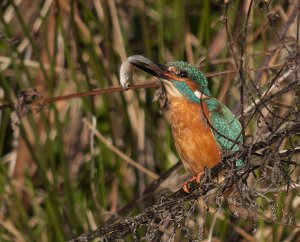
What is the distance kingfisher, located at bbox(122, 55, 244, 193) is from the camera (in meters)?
3.41

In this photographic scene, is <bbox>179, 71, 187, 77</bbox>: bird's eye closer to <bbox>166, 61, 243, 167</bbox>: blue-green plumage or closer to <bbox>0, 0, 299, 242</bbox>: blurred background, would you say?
<bbox>166, 61, 243, 167</bbox>: blue-green plumage

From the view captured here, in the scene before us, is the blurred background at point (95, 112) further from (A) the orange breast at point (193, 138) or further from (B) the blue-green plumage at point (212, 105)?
(A) the orange breast at point (193, 138)

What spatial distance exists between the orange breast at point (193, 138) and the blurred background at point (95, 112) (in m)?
0.54

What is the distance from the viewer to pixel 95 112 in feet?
15.5

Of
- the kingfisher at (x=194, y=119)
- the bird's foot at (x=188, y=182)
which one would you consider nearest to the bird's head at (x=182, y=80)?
the kingfisher at (x=194, y=119)

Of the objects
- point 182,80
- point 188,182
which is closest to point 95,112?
point 182,80

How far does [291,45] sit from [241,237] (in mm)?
1226

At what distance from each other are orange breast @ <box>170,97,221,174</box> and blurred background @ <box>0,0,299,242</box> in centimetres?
54

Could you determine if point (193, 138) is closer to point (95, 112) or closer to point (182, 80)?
point (182, 80)

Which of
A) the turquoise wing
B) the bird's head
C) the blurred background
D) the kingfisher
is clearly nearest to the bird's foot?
the kingfisher

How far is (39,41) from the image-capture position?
539 cm

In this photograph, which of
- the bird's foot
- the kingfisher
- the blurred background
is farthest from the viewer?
the blurred background

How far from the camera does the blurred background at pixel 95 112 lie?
4324 mm

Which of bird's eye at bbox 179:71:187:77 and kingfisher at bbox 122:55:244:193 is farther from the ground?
bird's eye at bbox 179:71:187:77
